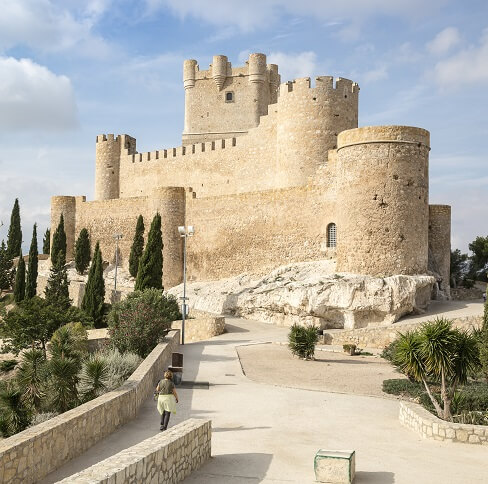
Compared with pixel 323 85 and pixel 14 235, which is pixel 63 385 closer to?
pixel 323 85

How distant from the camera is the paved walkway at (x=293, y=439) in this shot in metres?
8.48

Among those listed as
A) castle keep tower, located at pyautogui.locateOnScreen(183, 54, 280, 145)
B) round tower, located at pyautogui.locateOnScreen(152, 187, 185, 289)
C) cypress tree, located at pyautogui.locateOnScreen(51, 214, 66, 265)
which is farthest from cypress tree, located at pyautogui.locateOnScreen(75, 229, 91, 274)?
castle keep tower, located at pyautogui.locateOnScreen(183, 54, 280, 145)

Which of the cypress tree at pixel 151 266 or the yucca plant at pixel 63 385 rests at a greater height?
the cypress tree at pixel 151 266

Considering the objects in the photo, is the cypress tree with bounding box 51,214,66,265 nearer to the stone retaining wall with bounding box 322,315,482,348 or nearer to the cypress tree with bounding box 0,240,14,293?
the cypress tree with bounding box 0,240,14,293

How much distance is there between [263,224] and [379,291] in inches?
357

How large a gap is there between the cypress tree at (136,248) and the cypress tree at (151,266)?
453 cm

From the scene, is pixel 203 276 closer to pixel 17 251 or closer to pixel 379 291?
pixel 379 291

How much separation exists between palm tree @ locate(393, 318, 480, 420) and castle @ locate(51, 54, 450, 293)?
43.7 ft

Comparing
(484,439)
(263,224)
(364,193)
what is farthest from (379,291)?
(484,439)

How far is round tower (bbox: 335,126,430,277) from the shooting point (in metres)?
25.6

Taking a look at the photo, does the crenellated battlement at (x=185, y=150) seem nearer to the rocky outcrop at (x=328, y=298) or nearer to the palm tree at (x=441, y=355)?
the rocky outcrop at (x=328, y=298)

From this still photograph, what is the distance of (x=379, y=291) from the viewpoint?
24703 millimetres

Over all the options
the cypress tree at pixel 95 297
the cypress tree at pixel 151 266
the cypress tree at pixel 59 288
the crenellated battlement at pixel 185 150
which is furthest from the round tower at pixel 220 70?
the cypress tree at pixel 95 297

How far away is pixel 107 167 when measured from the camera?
48656 mm
